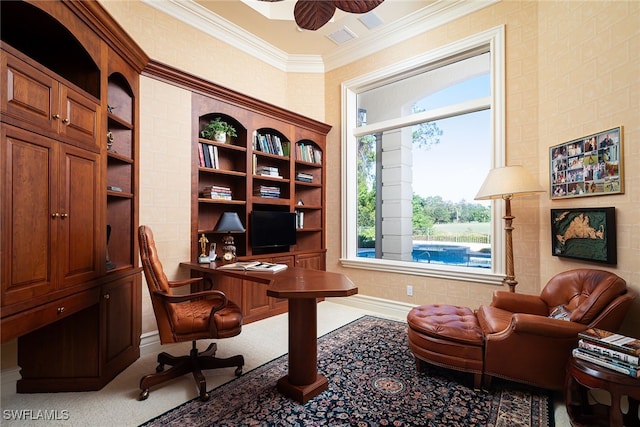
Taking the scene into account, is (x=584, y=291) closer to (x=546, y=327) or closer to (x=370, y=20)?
(x=546, y=327)

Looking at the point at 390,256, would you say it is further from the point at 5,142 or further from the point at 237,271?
the point at 5,142

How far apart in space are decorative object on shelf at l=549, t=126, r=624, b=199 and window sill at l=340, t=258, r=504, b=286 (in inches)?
40.5

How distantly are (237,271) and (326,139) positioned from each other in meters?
2.80

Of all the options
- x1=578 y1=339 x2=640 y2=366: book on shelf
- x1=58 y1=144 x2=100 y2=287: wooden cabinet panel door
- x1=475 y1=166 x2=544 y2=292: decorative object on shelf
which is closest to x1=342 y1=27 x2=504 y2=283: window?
x1=475 y1=166 x2=544 y2=292: decorative object on shelf

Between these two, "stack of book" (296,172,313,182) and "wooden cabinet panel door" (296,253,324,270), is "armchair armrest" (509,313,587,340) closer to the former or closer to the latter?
"wooden cabinet panel door" (296,253,324,270)

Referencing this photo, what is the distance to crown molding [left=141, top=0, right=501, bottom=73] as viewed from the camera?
3432 mm

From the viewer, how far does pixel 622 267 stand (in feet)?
7.14

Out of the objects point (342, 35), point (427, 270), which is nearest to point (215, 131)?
point (342, 35)

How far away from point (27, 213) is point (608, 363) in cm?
317

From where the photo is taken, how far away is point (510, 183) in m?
2.70

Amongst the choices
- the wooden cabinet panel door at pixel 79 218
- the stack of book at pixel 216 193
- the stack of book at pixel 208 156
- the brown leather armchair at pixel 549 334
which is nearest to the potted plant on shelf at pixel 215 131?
the stack of book at pixel 208 156

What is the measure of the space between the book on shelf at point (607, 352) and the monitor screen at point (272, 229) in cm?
295

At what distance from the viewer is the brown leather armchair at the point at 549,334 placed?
1.96 meters

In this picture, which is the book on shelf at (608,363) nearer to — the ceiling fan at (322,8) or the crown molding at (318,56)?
the ceiling fan at (322,8)
